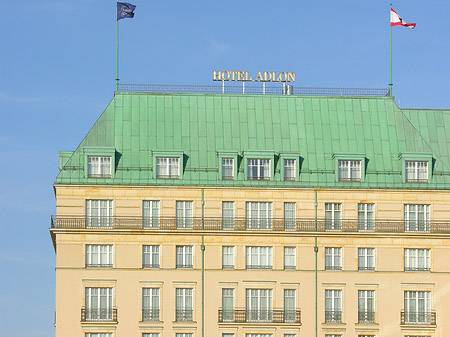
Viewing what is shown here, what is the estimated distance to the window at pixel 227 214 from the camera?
116m

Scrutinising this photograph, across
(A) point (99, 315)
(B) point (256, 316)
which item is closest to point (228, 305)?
(B) point (256, 316)

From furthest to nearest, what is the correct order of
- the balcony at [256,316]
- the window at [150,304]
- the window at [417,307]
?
the window at [417,307] < the balcony at [256,316] < the window at [150,304]

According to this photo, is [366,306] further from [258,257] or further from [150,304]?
[150,304]

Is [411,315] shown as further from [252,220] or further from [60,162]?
[60,162]

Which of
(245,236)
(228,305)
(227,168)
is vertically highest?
(227,168)

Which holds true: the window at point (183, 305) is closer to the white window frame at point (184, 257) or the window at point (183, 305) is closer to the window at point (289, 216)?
the white window frame at point (184, 257)

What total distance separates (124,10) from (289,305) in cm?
3096

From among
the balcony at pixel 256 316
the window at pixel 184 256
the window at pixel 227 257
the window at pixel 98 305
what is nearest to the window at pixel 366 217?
the balcony at pixel 256 316

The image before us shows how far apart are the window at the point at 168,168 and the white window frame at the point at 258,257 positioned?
913 cm

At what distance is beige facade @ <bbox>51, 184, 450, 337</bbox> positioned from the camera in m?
113

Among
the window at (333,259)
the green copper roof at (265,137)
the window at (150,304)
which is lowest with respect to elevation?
the window at (150,304)

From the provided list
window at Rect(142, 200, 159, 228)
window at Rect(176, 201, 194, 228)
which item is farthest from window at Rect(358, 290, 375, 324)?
window at Rect(142, 200, 159, 228)

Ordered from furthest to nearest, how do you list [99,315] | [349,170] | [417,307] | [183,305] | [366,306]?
[349,170], [417,307], [366,306], [183,305], [99,315]

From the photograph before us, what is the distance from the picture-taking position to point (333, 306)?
115m
